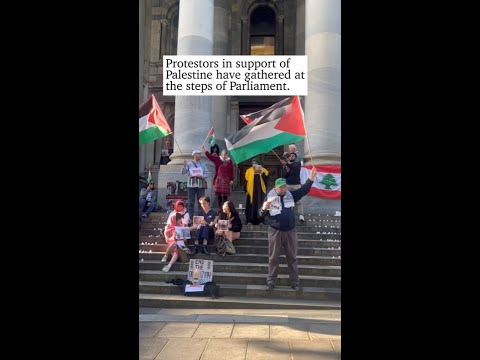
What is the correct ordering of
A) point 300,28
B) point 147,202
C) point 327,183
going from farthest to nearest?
1. point 300,28
2. point 147,202
3. point 327,183

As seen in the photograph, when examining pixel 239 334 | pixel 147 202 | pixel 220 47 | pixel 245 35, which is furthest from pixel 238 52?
pixel 239 334

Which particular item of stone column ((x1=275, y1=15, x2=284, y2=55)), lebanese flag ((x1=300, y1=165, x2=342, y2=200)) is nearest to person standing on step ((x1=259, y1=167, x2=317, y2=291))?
lebanese flag ((x1=300, y1=165, x2=342, y2=200))

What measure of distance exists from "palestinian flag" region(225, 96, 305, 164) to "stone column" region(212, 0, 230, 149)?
25.7 ft

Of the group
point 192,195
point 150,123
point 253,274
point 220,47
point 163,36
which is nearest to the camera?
point 253,274

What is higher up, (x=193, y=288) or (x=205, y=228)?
(x=205, y=228)

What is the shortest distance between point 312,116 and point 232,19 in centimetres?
912

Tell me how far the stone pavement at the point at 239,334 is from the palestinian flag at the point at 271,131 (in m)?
3.46

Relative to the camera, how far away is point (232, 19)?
18.6m

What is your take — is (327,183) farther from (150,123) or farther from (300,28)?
(300,28)

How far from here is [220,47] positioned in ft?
55.0

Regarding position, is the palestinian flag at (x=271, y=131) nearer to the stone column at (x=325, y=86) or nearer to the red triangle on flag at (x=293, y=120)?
the red triangle on flag at (x=293, y=120)

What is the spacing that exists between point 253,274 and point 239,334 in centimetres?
284
